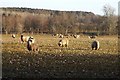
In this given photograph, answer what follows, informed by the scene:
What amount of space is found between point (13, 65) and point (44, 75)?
12.5 ft

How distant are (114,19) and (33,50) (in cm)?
7672

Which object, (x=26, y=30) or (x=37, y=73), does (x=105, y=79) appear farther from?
(x=26, y=30)

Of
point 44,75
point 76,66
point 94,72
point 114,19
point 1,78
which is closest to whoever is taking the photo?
point 1,78

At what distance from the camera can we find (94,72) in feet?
54.7

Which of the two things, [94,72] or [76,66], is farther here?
[76,66]

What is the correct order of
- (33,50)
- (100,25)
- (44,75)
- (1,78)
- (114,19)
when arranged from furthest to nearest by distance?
(100,25), (114,19), (33,50), (44,75), (1,78)

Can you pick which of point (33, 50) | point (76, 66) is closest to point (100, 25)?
point (33, 50)

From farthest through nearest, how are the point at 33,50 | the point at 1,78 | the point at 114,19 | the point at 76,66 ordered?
the point at 114,19 < the point at 33,50 < the point at 76,66 < the point at 1,78

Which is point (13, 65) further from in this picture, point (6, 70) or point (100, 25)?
point (100, 25)

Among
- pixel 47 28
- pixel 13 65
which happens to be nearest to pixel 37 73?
pixel 13 65

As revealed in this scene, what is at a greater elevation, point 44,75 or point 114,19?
point 114,19

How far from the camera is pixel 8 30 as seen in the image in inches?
4055

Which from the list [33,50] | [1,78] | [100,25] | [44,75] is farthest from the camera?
[100,25]

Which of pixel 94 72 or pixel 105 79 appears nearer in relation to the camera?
pixel 105 79
